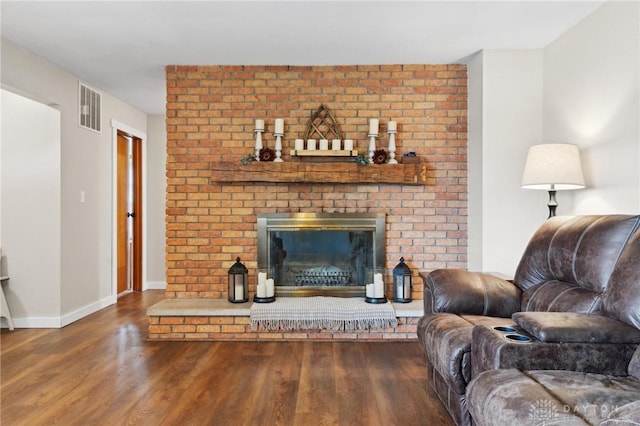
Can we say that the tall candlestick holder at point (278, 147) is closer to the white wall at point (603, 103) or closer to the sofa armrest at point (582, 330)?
the white wall at point (603, 103)

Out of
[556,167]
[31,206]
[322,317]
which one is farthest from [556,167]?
[31,206]

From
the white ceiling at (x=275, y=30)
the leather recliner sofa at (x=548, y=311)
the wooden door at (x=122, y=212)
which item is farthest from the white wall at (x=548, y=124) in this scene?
the wooden door at (x=122, y=212)

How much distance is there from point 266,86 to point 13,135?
93.3 inches

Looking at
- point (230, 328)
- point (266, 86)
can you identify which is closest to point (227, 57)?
point (266, 86)

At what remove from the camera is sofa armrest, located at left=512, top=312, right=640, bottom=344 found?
1604 millimetres

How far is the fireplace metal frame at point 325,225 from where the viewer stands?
395 centimetres

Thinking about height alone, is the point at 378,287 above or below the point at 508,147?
below

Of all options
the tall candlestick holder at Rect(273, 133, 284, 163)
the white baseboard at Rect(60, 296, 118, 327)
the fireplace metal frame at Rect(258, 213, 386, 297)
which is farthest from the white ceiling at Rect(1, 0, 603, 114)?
the white baseboard at Rect(60, 296, 118, 327)

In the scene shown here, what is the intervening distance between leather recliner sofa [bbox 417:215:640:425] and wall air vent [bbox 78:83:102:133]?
12.6 feet

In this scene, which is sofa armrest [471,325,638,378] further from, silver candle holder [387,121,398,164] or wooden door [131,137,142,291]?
wooden door [131,137,142,291]

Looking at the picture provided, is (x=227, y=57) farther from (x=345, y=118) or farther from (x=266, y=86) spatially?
(x=345, y=118)

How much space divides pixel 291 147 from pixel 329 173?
17.8 inches

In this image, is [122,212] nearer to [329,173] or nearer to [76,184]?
[76,184]

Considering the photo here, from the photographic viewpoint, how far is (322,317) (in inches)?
140
